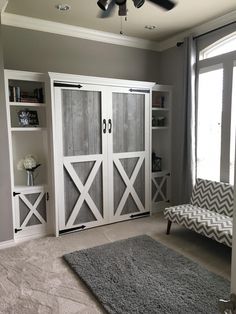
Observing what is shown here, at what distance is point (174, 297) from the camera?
2.23 m

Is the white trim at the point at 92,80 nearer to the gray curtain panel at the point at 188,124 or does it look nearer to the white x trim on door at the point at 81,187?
the gray curtain panel at the point at 188,124

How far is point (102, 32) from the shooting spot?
3982mm

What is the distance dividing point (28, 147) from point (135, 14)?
2.25 m

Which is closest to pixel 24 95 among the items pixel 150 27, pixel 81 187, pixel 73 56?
pixel 73 56

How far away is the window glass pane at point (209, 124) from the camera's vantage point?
375cm

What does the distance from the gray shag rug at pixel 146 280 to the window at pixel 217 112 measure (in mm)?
1454

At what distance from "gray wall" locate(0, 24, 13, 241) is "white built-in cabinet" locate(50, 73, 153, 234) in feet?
1.88

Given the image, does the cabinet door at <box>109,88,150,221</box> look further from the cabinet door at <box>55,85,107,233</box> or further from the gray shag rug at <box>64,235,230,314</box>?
the gray shag rug at <box>64,235,230,314</box>

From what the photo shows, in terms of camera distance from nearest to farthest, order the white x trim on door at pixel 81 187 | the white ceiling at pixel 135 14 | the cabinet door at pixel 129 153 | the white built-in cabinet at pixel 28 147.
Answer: the white ceiling at pixel 135 14, the white built-in cabinet at pixel 28 147, the white x trim on door at pixel 81 187, the cabinet door at pixel 129 153

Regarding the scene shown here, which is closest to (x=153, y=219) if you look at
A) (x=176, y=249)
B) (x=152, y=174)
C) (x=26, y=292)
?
(x=152, y=174)

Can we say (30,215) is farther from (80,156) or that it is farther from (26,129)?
(26,129)

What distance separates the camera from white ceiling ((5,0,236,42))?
3088 mm

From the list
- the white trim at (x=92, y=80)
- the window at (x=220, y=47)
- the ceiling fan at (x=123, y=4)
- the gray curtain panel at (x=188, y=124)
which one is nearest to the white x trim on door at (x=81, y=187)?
the white trim at (x=92, y=80)

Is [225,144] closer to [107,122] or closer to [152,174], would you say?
[152,174]
